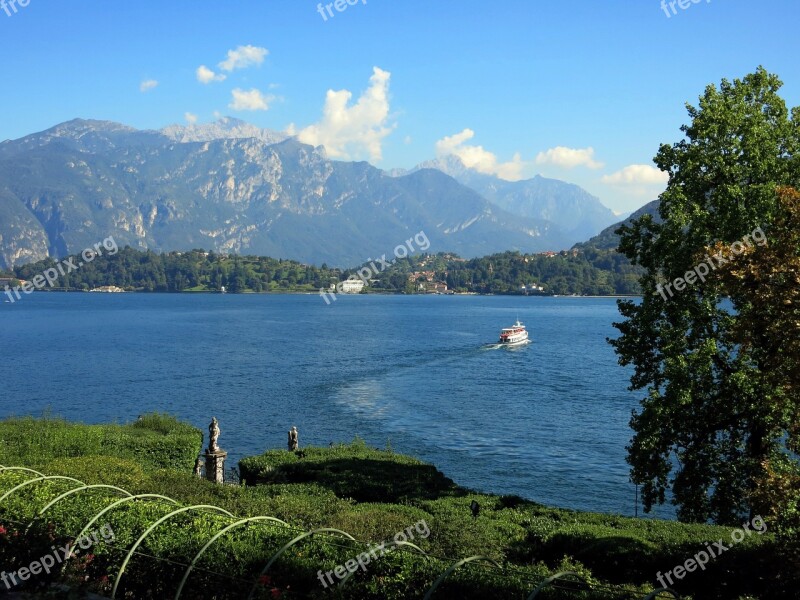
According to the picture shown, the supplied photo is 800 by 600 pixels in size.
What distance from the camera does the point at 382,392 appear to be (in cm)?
6906

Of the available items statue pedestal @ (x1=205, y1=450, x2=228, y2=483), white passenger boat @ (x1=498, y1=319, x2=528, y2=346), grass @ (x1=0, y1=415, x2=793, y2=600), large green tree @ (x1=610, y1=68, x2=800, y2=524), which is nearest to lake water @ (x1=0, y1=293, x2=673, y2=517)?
white passenger boat @ (x1=498, y1=319, x2=528, y2=346)

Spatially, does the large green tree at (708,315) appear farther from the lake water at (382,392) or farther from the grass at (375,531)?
the lake water at (382,392)

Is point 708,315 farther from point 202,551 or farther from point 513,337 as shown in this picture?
point 513,337

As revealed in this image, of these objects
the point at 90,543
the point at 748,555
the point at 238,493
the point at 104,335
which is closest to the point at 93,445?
the point at 238,493

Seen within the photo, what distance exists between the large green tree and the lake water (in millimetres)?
13601

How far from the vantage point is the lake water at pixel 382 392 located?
148ft

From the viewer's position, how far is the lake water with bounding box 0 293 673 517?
45188 millimetres

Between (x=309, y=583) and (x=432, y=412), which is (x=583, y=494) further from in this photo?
(x=309, y=583)

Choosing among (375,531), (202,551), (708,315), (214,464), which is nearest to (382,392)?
(214,464)

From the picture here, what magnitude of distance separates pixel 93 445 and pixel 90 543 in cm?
1577

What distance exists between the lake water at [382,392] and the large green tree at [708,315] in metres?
13.6

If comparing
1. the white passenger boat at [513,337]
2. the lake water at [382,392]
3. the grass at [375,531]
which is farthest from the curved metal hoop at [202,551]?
the white passenger boat at [513,337]

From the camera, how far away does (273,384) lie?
242 ft

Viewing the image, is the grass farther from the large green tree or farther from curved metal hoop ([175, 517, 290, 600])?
the large green tree
